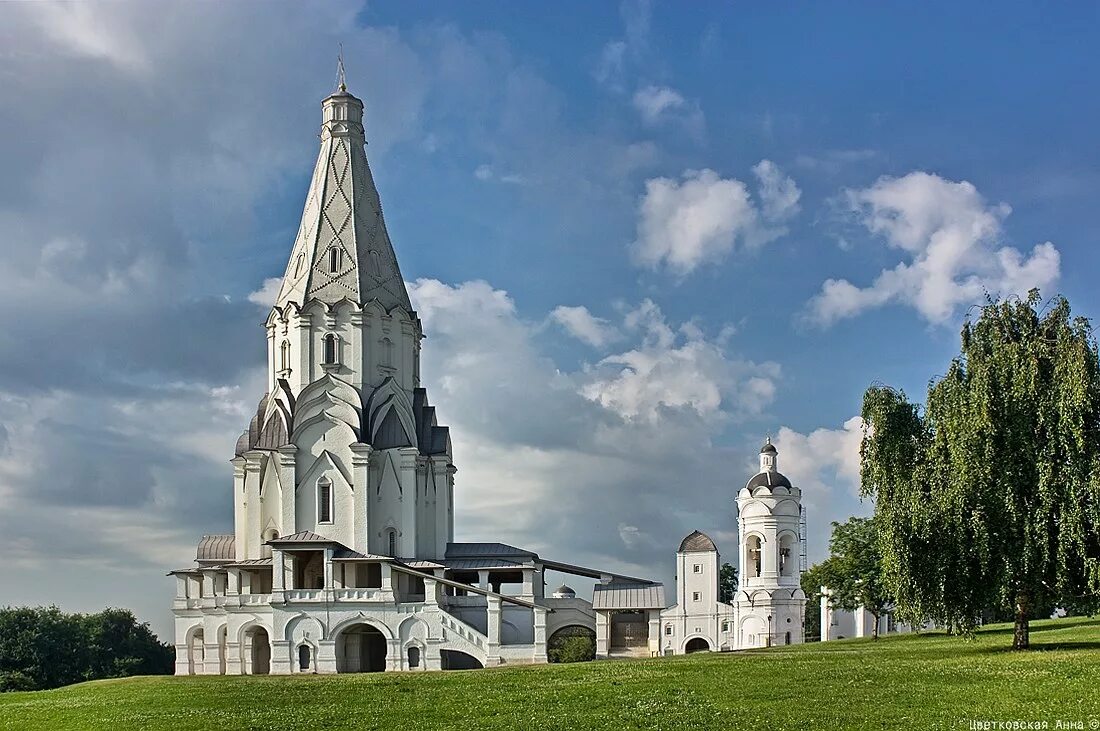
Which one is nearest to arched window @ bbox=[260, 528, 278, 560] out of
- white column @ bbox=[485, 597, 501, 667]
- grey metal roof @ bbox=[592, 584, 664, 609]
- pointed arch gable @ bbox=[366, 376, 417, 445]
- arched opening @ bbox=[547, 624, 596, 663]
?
pointed arch gable @ bbox=[366, 376, 417, 445]

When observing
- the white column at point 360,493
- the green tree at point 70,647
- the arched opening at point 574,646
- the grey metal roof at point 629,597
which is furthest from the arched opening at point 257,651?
the green tree at point 70,647

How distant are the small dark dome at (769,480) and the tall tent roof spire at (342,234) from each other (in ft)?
67.0

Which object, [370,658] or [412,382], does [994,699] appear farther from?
[412,382]

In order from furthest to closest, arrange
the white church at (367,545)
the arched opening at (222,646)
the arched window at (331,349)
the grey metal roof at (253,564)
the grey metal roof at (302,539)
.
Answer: the arched window at (331,349)
the grey metal roof at (253,564)
the arched opening at (222,646)
the grey metal roof at (302,539)
the white church at (367,545)

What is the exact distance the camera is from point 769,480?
211 ft

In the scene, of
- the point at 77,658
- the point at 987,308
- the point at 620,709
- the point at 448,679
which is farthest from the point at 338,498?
the point at 620,709

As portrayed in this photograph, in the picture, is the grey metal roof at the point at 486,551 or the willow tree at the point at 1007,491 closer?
the willow tree at the point at 1007,491

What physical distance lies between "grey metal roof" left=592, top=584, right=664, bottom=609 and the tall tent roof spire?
18.4m

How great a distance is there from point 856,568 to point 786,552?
8735mm

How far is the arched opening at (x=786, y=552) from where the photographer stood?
6425cm

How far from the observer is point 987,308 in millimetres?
31062

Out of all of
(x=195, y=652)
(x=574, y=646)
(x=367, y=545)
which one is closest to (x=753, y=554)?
(x=574, y=646)

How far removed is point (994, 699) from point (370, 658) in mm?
45297

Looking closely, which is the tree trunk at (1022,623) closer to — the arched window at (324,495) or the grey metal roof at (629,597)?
the grey metal roof at (629,597)
